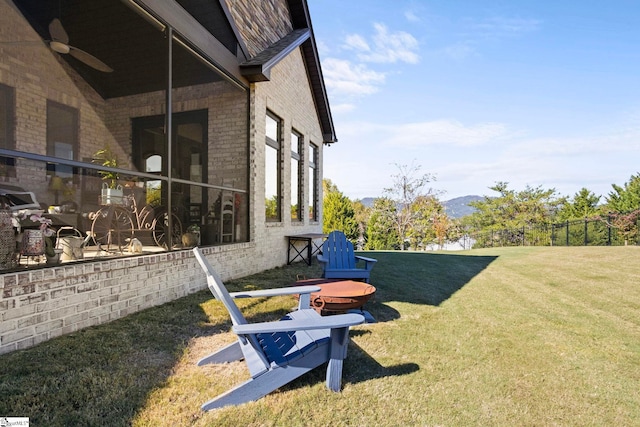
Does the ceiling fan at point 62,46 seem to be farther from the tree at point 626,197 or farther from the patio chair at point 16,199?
the tree at point 626,197

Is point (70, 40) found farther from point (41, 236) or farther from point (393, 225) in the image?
point (393, 225)

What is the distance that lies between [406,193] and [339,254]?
1867 centimetres

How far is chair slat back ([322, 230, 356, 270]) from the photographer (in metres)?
5.30

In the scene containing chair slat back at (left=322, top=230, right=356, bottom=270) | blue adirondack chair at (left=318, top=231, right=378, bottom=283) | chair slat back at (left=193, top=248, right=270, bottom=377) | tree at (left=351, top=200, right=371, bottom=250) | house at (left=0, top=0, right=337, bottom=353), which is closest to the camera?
chair slat back at (left=193, top=248, right=270, bottom=377)

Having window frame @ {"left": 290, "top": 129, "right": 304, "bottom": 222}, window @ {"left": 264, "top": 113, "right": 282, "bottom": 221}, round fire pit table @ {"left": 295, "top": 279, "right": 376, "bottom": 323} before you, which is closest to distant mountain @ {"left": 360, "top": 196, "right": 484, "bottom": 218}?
window frame @ {"left": 290, "top": 129, "right": 304, "bottom": 222}

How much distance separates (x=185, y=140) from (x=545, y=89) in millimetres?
15025

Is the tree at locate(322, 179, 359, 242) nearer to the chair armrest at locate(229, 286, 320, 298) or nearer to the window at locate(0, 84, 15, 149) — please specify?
the window at locate(0, 84, 15, 149)

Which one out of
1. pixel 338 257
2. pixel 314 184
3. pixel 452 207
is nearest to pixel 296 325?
pixel 338 257

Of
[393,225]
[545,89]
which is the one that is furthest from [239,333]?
[393,225]

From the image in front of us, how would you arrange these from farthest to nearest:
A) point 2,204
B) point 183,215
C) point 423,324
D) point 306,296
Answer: point 183,215
point 423,324
point 2,204
point 306,296

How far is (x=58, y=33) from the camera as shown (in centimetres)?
618

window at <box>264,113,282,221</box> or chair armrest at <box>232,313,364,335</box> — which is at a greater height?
window at <box>264,113,282,221</box>

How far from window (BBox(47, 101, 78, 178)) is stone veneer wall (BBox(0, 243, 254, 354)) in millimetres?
4441

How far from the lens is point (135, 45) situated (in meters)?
6.21
